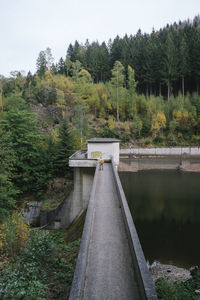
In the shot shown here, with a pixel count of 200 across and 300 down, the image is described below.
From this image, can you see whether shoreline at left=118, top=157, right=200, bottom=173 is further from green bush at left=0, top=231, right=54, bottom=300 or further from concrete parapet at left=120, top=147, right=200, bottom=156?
green bush at left=0, top=231, right=54, bottom=300

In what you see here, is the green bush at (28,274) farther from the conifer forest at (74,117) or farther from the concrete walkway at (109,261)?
the concrete walkway at (109,261)

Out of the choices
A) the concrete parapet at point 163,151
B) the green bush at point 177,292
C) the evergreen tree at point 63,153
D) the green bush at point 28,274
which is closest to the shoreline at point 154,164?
the concrete parapet at point 163,151

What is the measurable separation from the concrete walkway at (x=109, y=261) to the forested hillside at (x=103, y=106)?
44.6ft

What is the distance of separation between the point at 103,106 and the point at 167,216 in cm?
3255

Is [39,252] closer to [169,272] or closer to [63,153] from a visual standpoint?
[169,272]

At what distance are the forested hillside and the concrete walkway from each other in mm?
13606

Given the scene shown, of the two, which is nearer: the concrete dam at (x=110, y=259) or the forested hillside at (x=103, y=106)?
the concrete dam at (x=110, y=259)

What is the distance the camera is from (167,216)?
16391 mm

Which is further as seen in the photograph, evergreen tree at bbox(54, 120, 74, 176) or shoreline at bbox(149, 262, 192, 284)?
evergreen tree at bbox(54, 120, 74, 176)

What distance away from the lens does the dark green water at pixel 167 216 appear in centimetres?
1178

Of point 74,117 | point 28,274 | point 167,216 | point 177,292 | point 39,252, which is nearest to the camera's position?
point 28,274

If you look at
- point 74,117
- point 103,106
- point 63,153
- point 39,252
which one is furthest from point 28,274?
point 103,106

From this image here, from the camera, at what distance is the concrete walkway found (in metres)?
3.86

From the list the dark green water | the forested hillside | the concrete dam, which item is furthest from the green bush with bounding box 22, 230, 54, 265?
the forested hillside
